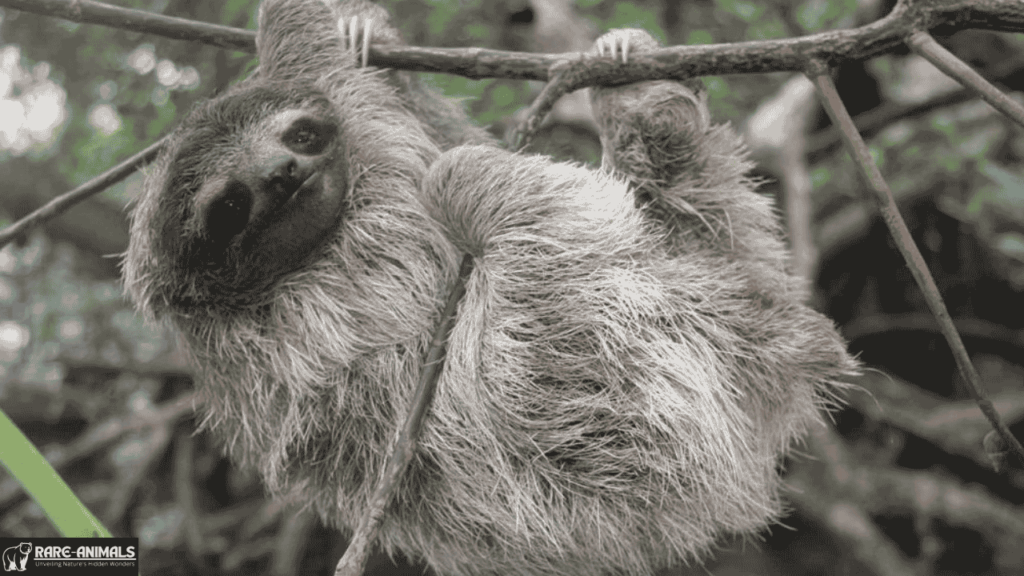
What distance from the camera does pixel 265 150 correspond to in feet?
10.7

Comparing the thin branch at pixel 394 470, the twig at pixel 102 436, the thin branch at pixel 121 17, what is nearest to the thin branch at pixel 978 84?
the thin branch at pixel 394 470

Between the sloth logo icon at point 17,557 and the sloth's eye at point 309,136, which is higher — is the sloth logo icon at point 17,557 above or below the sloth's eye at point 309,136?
below

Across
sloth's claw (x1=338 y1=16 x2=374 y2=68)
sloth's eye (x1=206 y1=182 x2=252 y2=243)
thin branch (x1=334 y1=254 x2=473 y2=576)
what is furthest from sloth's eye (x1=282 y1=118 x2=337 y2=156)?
thin branch (x1=334 y1=254 x2=473 y2=576)

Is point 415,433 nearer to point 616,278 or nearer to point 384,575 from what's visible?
point 616,278

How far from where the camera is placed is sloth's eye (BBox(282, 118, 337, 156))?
3439 mm

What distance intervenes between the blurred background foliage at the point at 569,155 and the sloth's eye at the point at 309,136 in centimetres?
195

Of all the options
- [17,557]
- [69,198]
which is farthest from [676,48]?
[17,557]

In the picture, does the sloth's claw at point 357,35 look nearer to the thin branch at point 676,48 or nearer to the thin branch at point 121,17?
the thin branch at point 676,48

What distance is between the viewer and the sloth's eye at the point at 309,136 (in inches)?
135

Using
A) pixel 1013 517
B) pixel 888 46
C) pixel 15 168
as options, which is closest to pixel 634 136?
pixel 888 46

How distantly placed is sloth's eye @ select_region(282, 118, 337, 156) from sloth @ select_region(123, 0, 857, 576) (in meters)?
0.01

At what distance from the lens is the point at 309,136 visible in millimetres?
3553

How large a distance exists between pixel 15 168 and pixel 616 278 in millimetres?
6202

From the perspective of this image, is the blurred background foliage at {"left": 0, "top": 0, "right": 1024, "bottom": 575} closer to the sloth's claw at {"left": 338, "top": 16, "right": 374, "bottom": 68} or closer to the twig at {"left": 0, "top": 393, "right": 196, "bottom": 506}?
the twig at {"left": 0, "top": 393, "right": 196, "bottom": 506}
